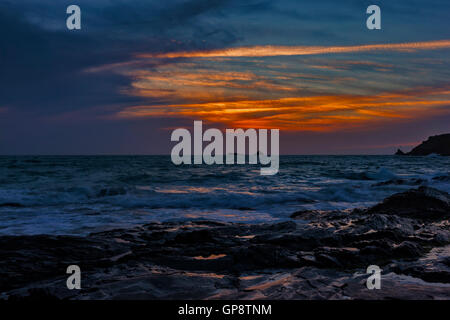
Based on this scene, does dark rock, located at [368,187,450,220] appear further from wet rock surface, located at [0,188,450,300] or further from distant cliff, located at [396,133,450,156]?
distant cliff, located at [396,133,450,156]

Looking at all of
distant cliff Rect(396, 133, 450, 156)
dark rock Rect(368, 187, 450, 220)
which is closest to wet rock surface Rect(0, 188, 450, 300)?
dark rock Rect(368, 187, 450, 220)

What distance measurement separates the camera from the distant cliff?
121 metres

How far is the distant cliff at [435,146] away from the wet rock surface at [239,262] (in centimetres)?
13268

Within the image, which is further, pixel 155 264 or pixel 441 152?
pixel 441 152

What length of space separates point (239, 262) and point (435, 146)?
477 ft

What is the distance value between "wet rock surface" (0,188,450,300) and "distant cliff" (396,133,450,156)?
13268 centimetres

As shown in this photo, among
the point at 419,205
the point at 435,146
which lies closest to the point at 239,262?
the point at 419,205

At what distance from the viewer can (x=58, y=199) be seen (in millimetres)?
14773

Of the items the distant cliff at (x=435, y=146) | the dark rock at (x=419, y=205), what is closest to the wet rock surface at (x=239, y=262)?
the dark rock at (x=419, y=205)

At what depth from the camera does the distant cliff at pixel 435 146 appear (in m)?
121

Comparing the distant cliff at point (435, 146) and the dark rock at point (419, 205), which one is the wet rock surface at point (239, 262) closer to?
the dark rock at point (419, 205)

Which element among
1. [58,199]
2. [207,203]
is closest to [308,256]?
[207,203]

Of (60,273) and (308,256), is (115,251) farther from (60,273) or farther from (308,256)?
(308,256)
